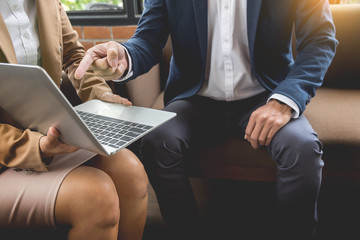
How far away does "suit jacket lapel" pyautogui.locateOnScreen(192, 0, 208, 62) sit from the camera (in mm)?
1057

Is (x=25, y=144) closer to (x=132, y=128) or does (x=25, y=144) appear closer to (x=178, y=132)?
(x=132, y=128)

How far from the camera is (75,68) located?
1116 millimetres

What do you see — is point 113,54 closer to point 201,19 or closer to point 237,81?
point 201,19

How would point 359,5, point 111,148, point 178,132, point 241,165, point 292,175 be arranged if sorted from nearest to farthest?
1. point 111,148
2. point 292,175
3. point 178,132
4. point 241,165
5. point 359,5

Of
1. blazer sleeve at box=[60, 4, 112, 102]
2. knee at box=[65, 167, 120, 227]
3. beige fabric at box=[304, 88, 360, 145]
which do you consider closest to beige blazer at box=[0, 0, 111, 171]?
blazer sleeve at box=[60, 4, 112, 102]

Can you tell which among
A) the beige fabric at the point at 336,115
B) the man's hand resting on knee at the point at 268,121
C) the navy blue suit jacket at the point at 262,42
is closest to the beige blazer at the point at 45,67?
the navy blue suit jacket at the point at 262,42

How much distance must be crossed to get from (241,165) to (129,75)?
0.52 meters

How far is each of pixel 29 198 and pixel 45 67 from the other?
1.43ft

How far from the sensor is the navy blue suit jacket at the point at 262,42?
0.98 m

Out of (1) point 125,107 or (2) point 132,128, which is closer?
(2) point 132,128

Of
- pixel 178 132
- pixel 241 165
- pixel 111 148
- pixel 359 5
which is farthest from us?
pixel 359 5

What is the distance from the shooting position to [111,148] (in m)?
0.73

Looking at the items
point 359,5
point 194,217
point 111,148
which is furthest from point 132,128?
point 359,5

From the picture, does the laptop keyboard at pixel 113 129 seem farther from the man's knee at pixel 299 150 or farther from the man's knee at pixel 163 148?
the man's knee at pixel 299 150
